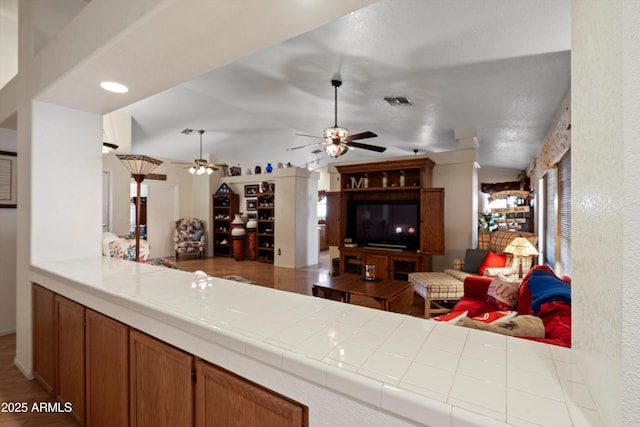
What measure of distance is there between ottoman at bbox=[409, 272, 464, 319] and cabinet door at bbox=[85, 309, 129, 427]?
3.08 metres

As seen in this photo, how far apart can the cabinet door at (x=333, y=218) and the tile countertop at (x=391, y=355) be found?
414cm

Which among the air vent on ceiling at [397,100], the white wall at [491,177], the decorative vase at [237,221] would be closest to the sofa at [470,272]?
the air vent on ceiling at [397,100]

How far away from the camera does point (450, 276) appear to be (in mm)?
3863

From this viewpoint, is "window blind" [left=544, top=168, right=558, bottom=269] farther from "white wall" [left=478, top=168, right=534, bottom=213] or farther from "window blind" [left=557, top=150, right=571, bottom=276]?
"white wall" [left=478, top=168, right=534, bottom=213]

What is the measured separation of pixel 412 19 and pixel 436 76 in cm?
92

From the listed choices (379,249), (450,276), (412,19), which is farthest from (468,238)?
(412,19)

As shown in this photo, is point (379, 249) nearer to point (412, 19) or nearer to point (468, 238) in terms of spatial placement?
point (468, 238)

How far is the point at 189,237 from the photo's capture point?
7.62 meters

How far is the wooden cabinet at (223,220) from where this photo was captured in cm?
792

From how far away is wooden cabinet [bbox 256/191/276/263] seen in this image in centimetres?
738

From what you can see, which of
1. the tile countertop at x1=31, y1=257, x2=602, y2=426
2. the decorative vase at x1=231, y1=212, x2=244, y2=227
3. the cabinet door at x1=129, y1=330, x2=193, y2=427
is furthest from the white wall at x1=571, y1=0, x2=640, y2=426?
the decorative vase at x1=231, y1=212, x2=244, y2=227

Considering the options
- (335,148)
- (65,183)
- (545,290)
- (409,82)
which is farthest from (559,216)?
(65,183)

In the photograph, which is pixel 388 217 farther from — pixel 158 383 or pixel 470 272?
pixel 158 383

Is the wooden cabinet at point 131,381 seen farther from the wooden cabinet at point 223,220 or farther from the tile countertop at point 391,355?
the wooden cabinet at point 223,220
